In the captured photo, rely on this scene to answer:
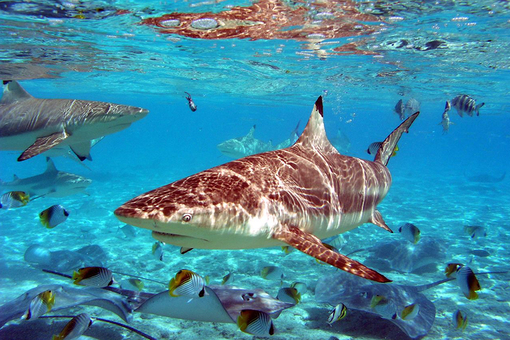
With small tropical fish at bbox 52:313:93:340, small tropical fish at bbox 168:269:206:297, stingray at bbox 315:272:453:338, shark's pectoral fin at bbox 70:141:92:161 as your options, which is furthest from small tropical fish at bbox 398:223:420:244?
shark's pectoral fin at bbox 70:141:92:161

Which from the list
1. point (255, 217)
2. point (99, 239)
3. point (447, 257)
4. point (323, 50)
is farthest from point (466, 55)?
point (99, 239)

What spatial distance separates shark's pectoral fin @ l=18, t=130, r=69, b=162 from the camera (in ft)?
17.2

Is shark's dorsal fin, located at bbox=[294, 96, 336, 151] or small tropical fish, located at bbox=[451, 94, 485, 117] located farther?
small tropical fish, located at bbox=[451, 94, 485, 117]

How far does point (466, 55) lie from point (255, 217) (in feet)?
59.3

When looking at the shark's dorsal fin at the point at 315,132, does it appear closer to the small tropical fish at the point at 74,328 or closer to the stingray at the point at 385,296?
the stingray at the point at 385,296

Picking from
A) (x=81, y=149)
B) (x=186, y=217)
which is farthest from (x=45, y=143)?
(x=186, y=217)

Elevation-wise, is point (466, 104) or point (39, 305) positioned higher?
point (466, 104)

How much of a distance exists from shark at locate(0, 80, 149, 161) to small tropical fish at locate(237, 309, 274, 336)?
14.5 ft

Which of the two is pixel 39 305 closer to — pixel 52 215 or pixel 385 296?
pixel 52 215

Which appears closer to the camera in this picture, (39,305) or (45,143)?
(39,305)

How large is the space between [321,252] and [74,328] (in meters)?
3.13

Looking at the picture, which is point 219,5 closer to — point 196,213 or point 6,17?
point 6,17

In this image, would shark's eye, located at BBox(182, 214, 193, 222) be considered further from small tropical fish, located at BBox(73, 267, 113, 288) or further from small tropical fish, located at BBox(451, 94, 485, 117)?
small tropical fish, located at BBox(451, 94, 485, 117)

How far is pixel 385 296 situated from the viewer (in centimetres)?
522
